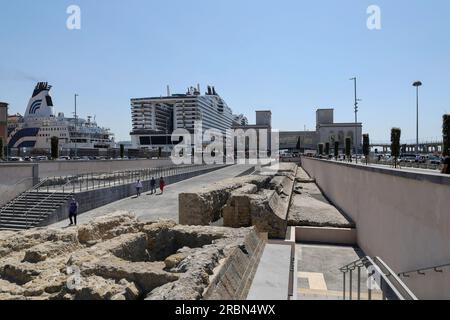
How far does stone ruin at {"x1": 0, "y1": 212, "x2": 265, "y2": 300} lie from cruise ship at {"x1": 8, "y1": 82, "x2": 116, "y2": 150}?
7069 centimetres

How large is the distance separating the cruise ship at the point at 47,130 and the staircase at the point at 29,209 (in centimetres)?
6116

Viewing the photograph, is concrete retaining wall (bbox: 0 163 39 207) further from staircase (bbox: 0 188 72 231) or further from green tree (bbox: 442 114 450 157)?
green tree (bbox: 442 114 450 157)

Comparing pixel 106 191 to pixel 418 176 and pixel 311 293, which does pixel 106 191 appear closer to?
pixel 311 293

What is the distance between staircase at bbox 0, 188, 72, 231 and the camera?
16.5m

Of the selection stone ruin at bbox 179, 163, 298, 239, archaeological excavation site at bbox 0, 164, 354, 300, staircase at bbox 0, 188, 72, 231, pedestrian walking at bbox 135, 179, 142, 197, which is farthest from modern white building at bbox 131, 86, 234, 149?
archaeological excavation site at bbox 0, 164, 354, 300

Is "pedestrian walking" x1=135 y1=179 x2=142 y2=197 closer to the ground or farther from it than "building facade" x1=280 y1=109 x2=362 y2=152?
closer to the ground

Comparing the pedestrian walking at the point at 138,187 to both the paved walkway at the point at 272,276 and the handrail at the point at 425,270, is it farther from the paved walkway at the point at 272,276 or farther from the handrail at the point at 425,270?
the handrail at the point at 425,270

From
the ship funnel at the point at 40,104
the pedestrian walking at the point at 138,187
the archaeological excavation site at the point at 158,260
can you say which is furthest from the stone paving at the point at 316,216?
the ship funnel at the point at 40,104

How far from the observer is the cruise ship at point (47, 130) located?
267ft

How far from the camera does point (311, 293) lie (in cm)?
1157

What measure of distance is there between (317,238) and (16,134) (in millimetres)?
90256

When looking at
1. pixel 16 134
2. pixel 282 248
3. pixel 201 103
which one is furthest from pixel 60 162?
pixel 201 103

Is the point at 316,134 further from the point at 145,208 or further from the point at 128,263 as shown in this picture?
the point at 128,263

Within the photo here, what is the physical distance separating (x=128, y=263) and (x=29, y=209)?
13.3 meters
